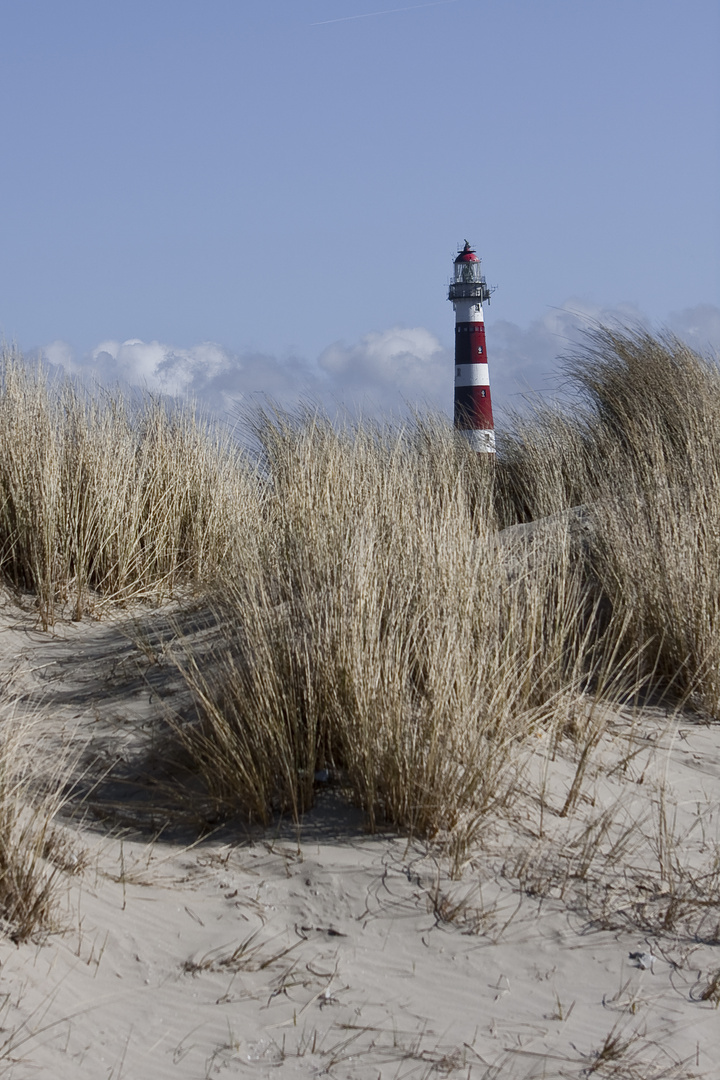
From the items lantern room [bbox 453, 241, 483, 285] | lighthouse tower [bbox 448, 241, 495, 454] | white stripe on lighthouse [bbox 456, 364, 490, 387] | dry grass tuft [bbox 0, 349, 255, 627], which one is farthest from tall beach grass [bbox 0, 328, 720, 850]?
lantern room [bbox 453, 241, 483, 285]

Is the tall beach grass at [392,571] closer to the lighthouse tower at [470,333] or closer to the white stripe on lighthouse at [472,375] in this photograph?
the lighthouse tower at [470,333]

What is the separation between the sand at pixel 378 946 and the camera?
2.34m

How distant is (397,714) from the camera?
125 inches

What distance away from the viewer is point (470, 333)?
24266mm

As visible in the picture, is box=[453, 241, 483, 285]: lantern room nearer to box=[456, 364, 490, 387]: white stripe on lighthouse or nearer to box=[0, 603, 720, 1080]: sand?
box=[456, 364, 490, 387]: white stripe on lighthouse

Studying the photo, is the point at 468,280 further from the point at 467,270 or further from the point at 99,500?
the point at 99,500

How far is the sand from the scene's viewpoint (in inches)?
92.1

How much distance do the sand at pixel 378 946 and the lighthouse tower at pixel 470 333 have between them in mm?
18281

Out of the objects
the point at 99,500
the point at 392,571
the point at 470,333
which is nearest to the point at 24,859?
the point at 392,571

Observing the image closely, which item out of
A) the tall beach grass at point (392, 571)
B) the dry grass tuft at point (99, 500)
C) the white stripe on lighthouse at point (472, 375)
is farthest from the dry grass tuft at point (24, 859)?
the white stripe on lighthouse at point (472, 375)

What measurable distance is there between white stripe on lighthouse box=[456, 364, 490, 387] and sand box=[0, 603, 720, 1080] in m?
19.9

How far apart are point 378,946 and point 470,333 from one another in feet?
73.9

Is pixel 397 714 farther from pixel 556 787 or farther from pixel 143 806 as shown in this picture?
pixel 143 806

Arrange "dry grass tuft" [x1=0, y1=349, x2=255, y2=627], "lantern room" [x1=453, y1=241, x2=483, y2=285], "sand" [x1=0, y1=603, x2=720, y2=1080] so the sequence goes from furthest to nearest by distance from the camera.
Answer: "lantern room" [x1=453, y1=241, x2=483, y2=285] → "dry grass tuft" [x1=0, y1=349, x2=255, y2=627] → "sand" [x1=0, y1=603, x2=720, y2=1080]
